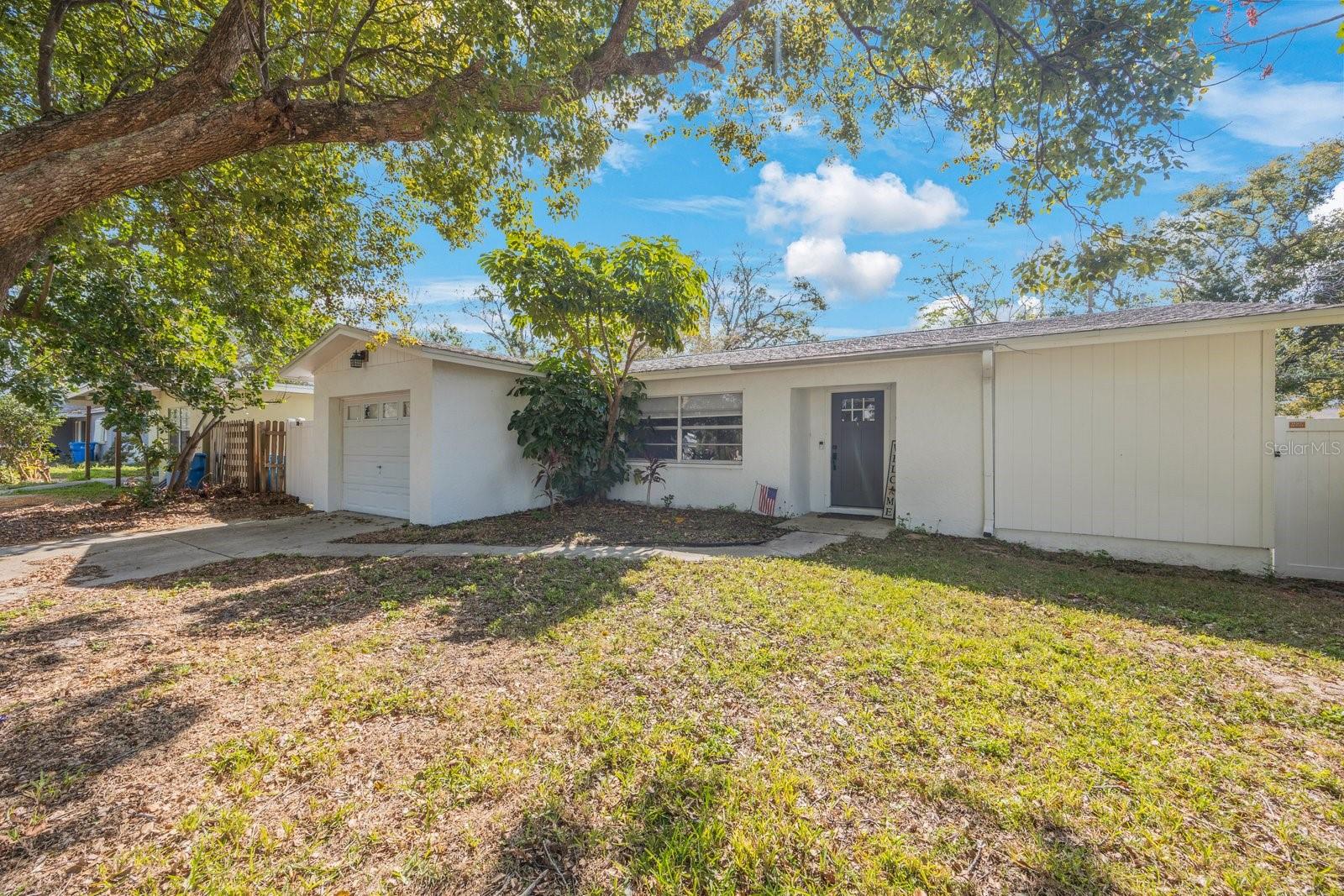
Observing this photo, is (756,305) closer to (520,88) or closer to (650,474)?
(650,474)

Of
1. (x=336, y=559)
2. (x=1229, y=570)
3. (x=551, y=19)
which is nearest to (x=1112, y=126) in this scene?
(x=551, y=19)

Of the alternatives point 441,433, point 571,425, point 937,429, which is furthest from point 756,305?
point 441,433

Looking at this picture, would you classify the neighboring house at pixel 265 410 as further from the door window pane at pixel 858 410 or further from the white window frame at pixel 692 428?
the door window pane at pixel 858 410

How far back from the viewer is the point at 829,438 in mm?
9289

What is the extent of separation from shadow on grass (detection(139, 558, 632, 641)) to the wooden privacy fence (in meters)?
6.75

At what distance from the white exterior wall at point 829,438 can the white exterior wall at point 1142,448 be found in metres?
0.47

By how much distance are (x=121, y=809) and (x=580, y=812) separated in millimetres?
1922

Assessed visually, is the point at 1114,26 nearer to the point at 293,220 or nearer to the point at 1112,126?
the point at 1112,126

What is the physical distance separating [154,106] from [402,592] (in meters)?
4.19

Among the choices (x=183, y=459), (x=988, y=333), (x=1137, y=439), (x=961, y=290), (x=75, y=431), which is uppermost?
(x=961, y=290)

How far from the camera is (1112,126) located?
418 centimetres

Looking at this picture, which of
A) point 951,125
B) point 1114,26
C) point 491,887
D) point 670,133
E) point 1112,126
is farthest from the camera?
point 670,133

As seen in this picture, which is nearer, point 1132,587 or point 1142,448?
point 1132,587

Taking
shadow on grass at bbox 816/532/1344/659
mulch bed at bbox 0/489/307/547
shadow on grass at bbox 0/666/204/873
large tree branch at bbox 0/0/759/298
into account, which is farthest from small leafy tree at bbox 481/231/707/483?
mulch bed at bbox 0/489/307/547
